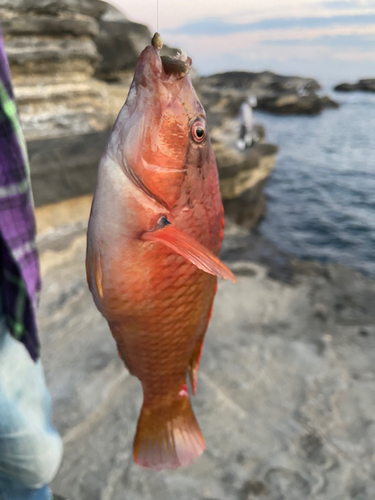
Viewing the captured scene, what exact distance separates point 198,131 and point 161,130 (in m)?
0.10

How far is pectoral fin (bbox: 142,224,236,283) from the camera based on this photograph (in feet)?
2.06

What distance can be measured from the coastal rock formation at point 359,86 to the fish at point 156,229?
54319 millimetres

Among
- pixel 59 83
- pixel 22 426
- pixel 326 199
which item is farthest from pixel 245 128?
pixel 22 426

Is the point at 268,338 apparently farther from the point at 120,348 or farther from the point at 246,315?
the point at 120,348

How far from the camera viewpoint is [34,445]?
1.16m

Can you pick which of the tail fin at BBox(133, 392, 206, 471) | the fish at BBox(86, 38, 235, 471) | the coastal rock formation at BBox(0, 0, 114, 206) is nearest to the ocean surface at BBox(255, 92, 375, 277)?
the coastal rock formation at BBox(0, 0, 114, 206)

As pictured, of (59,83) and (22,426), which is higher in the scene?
(59,83)

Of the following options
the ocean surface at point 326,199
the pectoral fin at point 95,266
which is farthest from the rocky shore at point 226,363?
the ocean surface at point 326,199

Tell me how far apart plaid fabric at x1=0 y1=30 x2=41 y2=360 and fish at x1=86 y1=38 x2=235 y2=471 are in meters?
0.38

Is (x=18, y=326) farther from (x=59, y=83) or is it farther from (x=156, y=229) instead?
(x=59, y=83)

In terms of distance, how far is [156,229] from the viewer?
0.76m

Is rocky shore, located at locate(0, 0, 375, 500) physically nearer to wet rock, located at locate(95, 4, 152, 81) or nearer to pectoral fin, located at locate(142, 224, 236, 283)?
pectoral fin, located at locate(142, 224, 236, 283)

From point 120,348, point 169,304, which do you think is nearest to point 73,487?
point 120,348

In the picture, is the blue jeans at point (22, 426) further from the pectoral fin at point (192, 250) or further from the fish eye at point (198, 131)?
the fish eye at point (198, 131)
